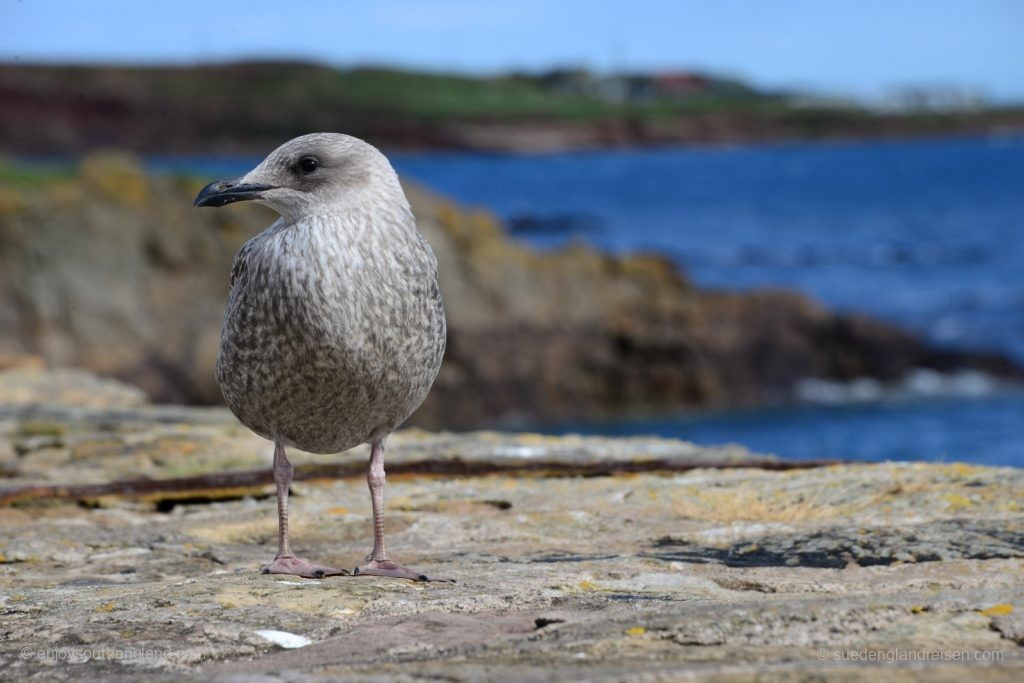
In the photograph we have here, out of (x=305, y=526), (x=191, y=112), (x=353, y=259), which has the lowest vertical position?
(x=305, y=526)

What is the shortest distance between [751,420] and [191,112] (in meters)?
96.0

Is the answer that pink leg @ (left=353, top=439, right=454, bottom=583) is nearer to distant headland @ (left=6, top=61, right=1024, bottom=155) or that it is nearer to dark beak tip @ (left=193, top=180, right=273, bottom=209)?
dark beak tip @ (left=193, top=180, right=273, bottom=209)

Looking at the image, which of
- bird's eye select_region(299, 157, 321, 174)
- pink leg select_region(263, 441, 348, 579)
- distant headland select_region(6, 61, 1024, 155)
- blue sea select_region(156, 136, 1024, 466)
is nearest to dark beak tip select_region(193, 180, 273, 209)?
bird's eye select_region(299, 157, 321, 174)

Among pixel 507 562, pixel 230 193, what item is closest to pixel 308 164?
pixel 230 193

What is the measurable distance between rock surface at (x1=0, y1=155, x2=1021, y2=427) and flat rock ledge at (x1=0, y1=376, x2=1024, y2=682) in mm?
10763

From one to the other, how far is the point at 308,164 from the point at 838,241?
52766mm

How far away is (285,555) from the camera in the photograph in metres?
4.78

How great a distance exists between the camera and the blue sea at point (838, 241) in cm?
2092

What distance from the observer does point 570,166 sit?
140 meters

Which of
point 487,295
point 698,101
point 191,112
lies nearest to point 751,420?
point 487,295

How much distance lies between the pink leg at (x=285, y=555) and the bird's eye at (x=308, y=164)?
1012 millimetres

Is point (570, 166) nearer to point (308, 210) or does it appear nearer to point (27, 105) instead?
point (27, 105)

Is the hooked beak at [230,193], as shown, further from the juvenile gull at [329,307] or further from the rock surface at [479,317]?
the rock surface at [479,317]

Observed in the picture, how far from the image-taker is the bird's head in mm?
4637
